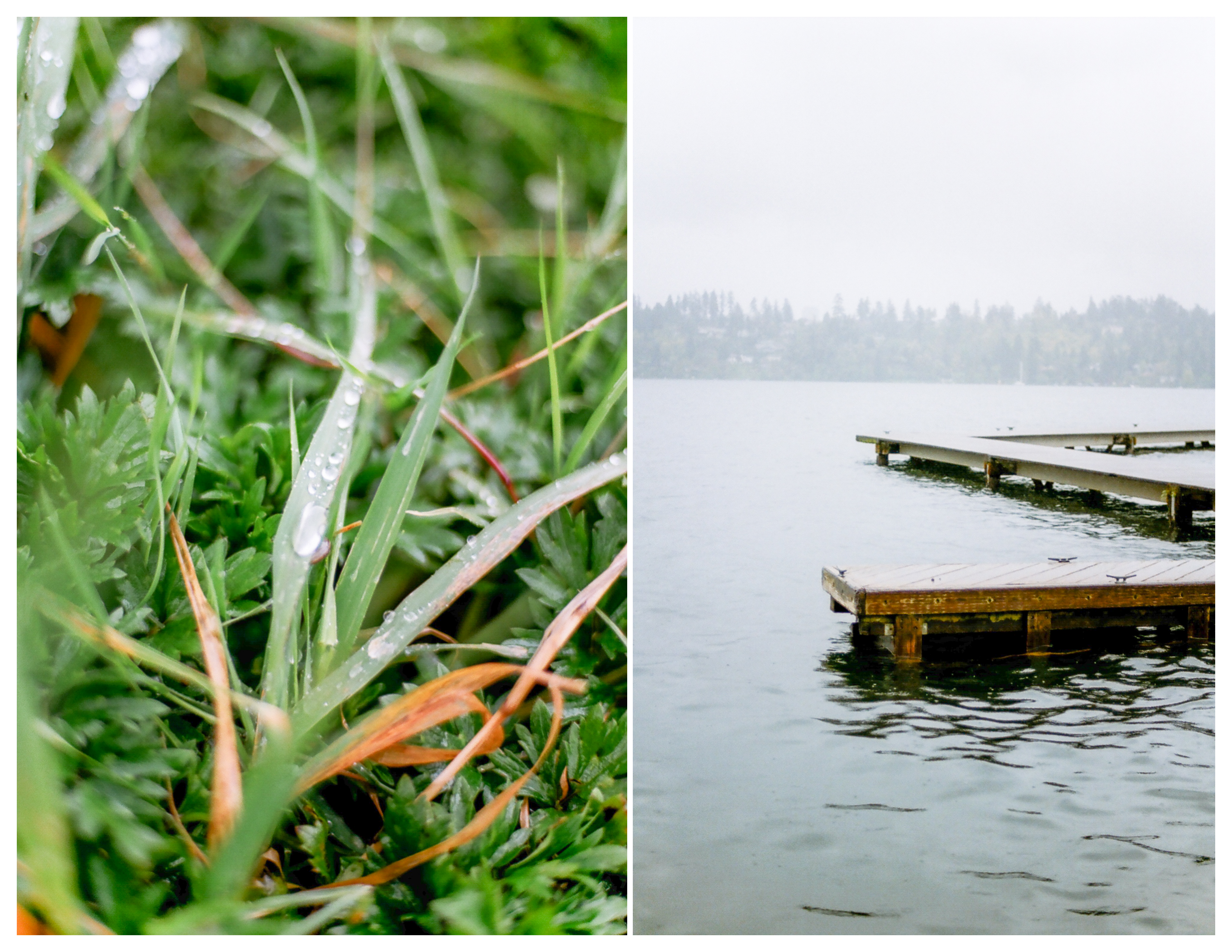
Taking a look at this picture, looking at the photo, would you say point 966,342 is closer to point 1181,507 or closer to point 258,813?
point 1181,507

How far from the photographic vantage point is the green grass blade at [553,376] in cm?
89

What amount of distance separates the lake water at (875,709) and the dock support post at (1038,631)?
24 mm

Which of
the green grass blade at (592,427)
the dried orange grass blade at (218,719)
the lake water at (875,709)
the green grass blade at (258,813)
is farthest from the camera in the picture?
the lake water at (875,709)

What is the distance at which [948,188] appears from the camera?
43.8 inches

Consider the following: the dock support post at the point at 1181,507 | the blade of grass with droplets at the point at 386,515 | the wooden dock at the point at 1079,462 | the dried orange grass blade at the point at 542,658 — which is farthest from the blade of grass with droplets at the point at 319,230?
the dock support post at the point at 1181,507

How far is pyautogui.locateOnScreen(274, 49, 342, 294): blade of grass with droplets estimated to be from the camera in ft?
3.10

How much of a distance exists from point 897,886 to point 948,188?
102 cm

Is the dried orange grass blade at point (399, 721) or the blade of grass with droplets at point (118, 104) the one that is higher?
the blade of grass with droplets at point (118, 104)

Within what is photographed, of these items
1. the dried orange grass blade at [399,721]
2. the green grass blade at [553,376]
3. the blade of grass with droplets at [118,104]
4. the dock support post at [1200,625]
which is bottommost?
the dried orange grass blade at [399,721]

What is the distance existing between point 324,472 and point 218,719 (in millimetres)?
297

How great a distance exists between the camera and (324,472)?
875 mm

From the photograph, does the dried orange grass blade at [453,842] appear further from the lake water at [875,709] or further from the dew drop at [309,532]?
the dew drop at [309,532]
